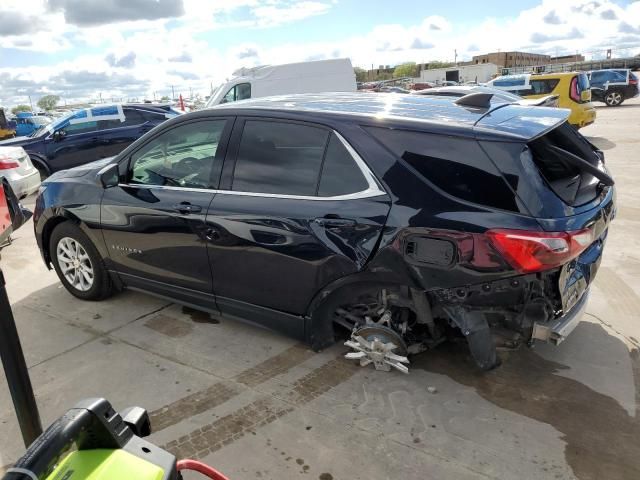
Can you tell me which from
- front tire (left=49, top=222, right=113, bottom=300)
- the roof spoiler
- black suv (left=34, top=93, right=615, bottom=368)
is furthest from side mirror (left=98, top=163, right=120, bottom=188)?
the roof spoiler

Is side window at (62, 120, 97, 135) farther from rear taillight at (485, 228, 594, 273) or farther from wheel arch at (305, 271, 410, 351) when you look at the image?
rear taillight at (485, 228, 594, 273)

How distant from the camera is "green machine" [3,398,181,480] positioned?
1.19 m

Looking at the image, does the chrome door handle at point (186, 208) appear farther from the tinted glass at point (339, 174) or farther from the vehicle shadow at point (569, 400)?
the vehicle shadow at point (569, 400)

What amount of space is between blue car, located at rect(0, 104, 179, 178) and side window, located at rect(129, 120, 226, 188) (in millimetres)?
7850

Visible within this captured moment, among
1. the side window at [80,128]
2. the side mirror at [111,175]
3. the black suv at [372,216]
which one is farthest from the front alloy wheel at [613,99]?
the side mirror at [111,175]

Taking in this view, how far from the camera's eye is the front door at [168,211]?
3537mm

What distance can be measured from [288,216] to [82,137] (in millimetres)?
9332

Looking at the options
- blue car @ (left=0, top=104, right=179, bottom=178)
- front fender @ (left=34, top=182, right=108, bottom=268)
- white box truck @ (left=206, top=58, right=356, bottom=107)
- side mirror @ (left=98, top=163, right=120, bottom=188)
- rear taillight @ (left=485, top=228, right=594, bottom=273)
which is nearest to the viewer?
rear taillight @ (left=485, top=228, right=594, bottom=273)

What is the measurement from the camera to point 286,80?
1444 centimetres

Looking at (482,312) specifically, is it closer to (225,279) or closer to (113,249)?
(225,279)

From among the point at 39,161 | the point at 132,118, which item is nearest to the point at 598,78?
the point at 132,118

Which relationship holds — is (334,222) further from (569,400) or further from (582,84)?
(582,84)

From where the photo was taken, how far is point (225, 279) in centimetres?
351

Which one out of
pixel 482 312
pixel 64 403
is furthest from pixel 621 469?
pixel 64 403
